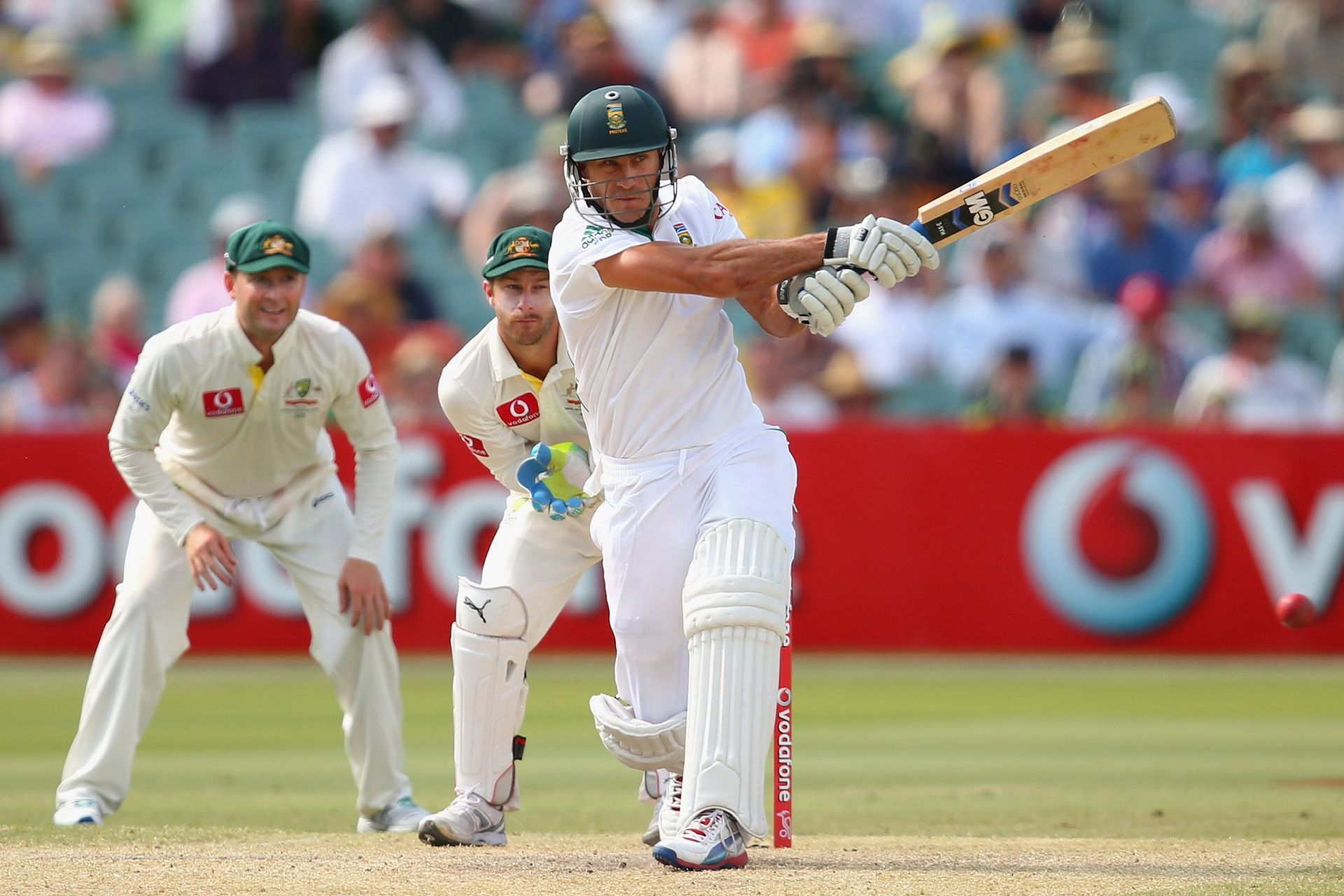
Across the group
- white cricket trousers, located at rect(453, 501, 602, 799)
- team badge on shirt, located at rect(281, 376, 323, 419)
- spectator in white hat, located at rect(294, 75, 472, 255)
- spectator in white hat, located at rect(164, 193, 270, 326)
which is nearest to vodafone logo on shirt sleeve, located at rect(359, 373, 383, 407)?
team badge on shirt, located at rect(281, 376, 323, 419)

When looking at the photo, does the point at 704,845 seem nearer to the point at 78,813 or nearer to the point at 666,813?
the point at 666,813

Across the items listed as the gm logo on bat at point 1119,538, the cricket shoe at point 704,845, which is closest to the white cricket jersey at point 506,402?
the cricket shoe at point 704,845

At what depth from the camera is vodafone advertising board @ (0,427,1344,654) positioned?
11.0 metres

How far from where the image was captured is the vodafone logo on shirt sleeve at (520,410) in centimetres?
589

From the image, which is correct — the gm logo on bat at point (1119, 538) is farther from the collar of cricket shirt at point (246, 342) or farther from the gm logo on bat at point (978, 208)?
the gm logo on bat at point (978, 208)

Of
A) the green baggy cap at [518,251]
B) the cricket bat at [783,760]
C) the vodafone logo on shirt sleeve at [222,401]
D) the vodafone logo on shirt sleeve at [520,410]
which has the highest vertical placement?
the green baggy cap at [518,251]

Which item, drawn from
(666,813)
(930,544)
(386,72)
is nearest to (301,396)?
(666,813)

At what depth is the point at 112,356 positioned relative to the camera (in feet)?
40.7

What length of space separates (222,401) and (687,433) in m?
2.09

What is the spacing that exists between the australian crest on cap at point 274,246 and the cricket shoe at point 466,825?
1954mm

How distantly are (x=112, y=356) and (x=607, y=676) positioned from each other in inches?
160

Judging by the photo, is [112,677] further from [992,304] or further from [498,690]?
[992,304]

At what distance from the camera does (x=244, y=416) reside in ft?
21.9

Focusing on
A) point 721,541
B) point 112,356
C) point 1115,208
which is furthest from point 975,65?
point 721,541
